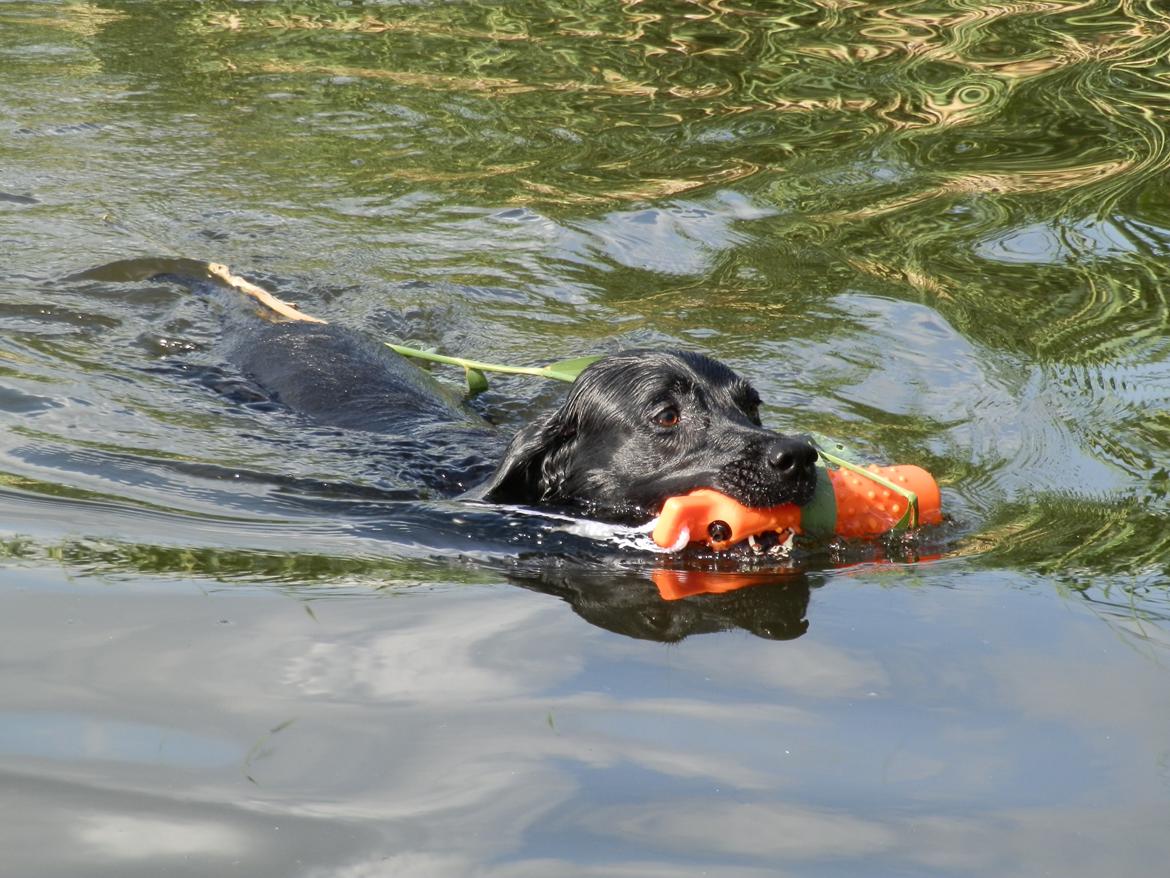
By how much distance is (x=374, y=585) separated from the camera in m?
4.51

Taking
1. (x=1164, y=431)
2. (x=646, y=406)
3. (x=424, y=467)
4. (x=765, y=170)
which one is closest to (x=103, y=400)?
(x=424, y=467)

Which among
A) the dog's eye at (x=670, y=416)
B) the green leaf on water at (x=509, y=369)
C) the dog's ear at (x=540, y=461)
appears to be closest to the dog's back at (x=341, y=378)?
the green leaf on water at (x=509, y=369)

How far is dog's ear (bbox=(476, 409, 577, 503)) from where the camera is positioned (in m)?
5.93

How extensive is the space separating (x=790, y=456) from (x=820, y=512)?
338 mm

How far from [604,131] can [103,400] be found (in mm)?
6052

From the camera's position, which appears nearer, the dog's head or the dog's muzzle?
the dog's muzzle

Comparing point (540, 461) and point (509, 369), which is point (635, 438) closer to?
point (540, 461)

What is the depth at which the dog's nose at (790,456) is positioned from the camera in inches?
197

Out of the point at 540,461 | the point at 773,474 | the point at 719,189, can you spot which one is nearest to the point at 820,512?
the point at 773,474

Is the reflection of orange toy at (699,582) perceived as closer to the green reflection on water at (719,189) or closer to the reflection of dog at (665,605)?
the reflection of dog at (665,605)

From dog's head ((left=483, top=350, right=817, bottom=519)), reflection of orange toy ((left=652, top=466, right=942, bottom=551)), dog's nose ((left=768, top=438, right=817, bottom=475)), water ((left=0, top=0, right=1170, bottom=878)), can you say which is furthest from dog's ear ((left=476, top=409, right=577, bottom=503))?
dog's nose ((left=768, top=438, right=817, bottom=475))

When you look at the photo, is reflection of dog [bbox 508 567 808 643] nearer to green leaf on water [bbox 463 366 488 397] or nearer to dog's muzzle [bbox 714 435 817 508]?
dog's muzzle [bbox 714 435 817 508]

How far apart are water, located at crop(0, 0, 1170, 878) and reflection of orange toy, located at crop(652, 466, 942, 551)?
131 mm

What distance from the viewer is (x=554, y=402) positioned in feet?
25.6
